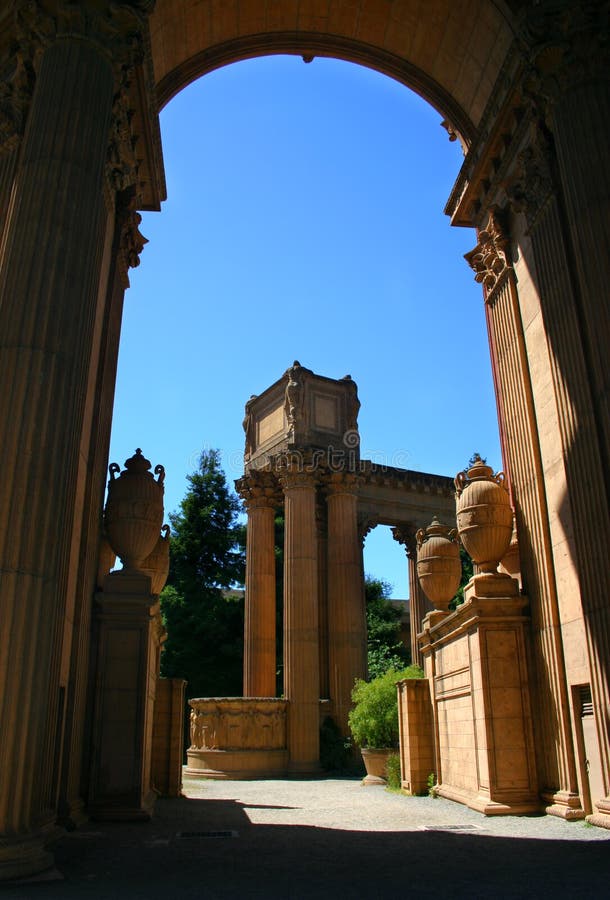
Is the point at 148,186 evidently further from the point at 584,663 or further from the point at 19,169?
the point at 584,663

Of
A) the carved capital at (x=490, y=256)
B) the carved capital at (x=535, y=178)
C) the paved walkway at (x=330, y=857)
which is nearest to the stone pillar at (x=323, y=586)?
the carved capital at (x=490, y=256)

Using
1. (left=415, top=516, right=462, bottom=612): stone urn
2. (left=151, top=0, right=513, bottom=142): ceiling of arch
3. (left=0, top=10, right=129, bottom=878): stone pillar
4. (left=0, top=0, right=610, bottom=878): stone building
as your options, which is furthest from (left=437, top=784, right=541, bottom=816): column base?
(left=151, top=0, right=513, bottom=142): ceiling of arch

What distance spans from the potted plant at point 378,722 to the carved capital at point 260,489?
1224 centimetres

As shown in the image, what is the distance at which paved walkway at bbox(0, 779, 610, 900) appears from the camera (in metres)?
6.95

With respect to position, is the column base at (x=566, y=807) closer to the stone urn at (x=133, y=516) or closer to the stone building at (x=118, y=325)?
the stone building at (x=118, y=325)

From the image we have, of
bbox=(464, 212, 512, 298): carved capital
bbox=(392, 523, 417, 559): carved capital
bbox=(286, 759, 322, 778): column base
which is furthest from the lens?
bbox=(392, 523, 417, 559): carved capital

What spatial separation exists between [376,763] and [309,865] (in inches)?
621

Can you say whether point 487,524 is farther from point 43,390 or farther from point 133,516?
point 43,390

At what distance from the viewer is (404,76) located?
20703mm

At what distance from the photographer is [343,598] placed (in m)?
32.2

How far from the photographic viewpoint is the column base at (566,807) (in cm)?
1174

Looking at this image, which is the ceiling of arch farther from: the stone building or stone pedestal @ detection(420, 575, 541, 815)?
stone pedestal @ detection(420, 575, 541, 815)

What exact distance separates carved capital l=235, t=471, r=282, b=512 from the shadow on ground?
74.8ft

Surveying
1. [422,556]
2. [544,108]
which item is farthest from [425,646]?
[544,108]
